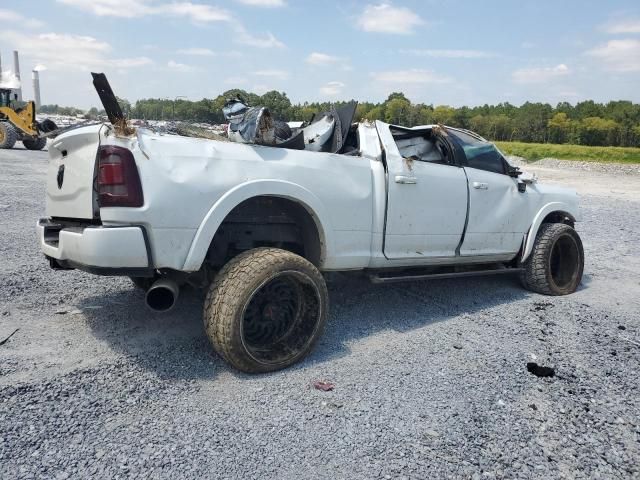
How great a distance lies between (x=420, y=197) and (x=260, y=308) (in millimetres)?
1748

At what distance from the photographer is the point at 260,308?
3488mm

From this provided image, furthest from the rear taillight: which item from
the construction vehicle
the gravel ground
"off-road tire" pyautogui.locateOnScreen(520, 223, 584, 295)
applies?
the construction vehicle

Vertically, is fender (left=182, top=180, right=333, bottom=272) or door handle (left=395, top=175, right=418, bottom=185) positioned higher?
door handle (left=395, top=175, right=418, bottom=185)

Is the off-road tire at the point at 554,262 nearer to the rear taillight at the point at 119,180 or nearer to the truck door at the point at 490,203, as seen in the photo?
the truck door at the point at 490,203

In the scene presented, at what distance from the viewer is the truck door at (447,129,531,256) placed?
4895 millimetres

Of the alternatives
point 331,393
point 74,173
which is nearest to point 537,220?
point 331,393

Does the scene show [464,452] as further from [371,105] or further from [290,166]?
[371,105]

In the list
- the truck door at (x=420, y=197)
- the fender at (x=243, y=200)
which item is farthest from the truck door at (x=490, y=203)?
the fender at (x=243, y=200)

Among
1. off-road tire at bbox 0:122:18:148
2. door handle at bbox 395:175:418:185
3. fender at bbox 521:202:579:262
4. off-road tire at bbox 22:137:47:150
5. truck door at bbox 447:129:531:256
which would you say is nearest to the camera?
door handle at bbox 395:175:418:185

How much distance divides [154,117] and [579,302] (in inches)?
182

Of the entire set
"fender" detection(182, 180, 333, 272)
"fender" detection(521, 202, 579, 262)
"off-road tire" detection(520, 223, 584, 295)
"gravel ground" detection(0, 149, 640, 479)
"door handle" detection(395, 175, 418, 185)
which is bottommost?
"gravel ground" detection(0, 149, 640, 479)

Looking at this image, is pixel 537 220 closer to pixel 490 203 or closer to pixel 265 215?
pixel 490 203

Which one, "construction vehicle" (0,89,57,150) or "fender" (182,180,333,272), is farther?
"construction vehicle" (0,89,57,150)

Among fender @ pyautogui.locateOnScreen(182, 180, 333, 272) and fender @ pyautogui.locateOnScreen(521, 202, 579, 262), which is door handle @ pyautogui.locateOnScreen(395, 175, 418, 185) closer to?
A: fender @ pyautogui.locateOnScreen(182, 180, 333, 272)
